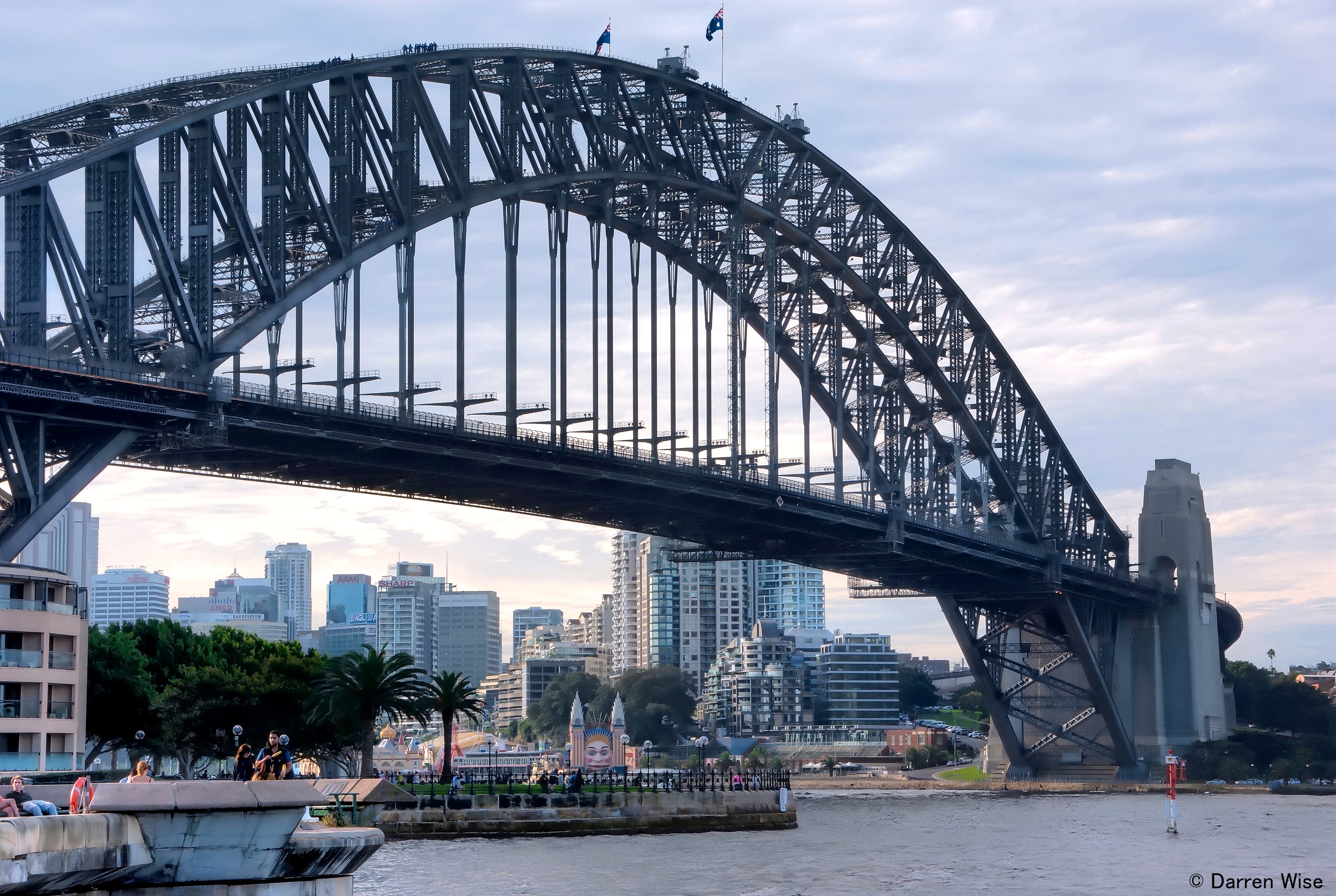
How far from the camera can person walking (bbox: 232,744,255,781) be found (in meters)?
31.4

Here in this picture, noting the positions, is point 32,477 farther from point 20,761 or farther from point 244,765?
point 244,765

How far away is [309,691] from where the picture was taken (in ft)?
272

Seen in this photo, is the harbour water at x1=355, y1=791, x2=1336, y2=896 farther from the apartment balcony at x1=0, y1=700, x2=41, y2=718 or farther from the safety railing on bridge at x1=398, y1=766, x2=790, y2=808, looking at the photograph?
the apartment balcony at x1=0, y1=700, x2=41, y2=718

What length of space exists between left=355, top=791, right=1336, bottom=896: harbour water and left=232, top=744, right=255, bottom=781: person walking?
16.8 meters

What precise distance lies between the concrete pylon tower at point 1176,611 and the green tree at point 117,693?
274 ft

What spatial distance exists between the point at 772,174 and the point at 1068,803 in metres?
42.2

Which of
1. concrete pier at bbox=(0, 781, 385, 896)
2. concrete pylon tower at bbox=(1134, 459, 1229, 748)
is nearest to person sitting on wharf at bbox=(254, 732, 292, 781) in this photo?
concrete pier at bbox=(0, 781, 385, 896)

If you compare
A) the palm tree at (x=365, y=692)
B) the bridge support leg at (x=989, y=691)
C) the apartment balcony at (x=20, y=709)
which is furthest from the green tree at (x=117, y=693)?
the bridge support leg at (x=989, y=691)

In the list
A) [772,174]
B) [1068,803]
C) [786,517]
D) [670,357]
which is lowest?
[1068,803]

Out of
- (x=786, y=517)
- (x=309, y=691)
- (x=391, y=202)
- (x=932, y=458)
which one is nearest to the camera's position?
(x=391, y=202)

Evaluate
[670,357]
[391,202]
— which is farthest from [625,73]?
[391,202]

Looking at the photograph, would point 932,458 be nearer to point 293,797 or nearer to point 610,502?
point 610,502

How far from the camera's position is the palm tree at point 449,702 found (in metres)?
84.0

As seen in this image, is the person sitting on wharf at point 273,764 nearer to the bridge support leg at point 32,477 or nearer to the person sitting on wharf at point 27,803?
the person sitting on wharf at point 27,803
